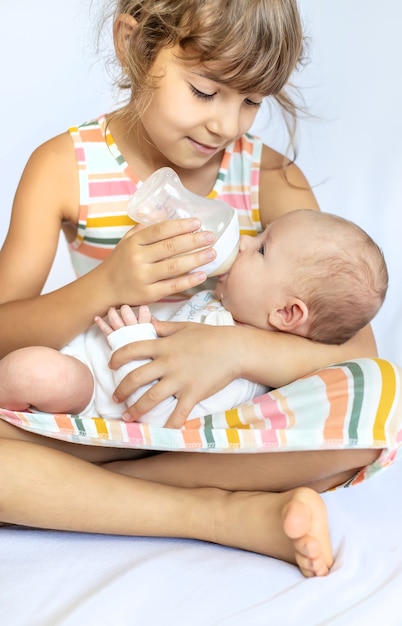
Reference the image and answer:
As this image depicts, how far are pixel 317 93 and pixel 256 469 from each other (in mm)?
1428

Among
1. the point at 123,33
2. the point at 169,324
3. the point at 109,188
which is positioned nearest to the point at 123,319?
the point at 169,324

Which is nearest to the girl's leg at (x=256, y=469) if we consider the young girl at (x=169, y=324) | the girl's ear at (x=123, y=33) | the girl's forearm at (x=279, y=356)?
the young girl at (x=169, y=324)

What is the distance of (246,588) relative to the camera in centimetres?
121

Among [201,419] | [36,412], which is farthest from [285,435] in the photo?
[36,412]

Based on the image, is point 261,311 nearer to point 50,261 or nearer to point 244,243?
point 244,243

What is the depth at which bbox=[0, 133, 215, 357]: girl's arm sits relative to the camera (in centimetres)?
144

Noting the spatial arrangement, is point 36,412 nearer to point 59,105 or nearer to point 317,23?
point 59,105

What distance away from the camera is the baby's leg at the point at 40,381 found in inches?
55.4

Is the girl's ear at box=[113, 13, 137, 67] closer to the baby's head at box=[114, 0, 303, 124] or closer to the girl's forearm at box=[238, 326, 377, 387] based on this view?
the baby's head at box=[114, 0, 303, 124]

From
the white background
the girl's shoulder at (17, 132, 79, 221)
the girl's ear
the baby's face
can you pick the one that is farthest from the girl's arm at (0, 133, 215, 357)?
the white background

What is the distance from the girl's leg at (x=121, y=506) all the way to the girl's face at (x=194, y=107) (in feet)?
1.86

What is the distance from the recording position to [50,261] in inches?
67.9

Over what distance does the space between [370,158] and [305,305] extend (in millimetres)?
1033

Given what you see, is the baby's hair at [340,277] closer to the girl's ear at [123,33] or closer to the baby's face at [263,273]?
the baby's face at [263,273]
